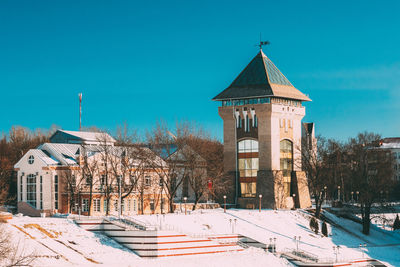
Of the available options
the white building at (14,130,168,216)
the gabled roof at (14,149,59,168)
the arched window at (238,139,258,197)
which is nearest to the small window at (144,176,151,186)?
the white building at (14,130,168,216)

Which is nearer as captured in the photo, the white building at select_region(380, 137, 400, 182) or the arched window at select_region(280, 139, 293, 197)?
the arched window at select_region(280, 139, 293, 197)

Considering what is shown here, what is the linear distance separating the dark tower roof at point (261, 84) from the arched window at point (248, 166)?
6502 millimetres

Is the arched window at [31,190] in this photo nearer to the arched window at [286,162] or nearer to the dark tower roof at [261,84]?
the dark tower roof at [261,84]

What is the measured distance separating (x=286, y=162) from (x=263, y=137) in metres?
5.12

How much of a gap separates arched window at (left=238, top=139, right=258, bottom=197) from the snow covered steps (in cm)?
2629

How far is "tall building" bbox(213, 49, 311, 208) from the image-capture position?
89562 millimetres

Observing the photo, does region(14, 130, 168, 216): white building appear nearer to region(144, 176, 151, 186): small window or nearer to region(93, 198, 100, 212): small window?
region(93, 198, 100, 212): small window

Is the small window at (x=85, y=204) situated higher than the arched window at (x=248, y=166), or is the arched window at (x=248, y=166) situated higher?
the arched window at (x=248, y=166)

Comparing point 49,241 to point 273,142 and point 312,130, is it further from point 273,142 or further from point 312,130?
point 312,130

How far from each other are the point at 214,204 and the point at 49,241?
32876 millimetres

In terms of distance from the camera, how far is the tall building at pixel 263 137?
89562mm

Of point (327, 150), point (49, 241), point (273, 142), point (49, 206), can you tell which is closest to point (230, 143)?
point (273, 142)

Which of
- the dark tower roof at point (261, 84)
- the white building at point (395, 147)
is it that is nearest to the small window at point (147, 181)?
the dark tower roof at point (261, 84)

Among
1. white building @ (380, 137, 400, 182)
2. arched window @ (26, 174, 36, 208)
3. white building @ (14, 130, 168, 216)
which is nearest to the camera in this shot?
white building @ (14, 130, 168, 216)
